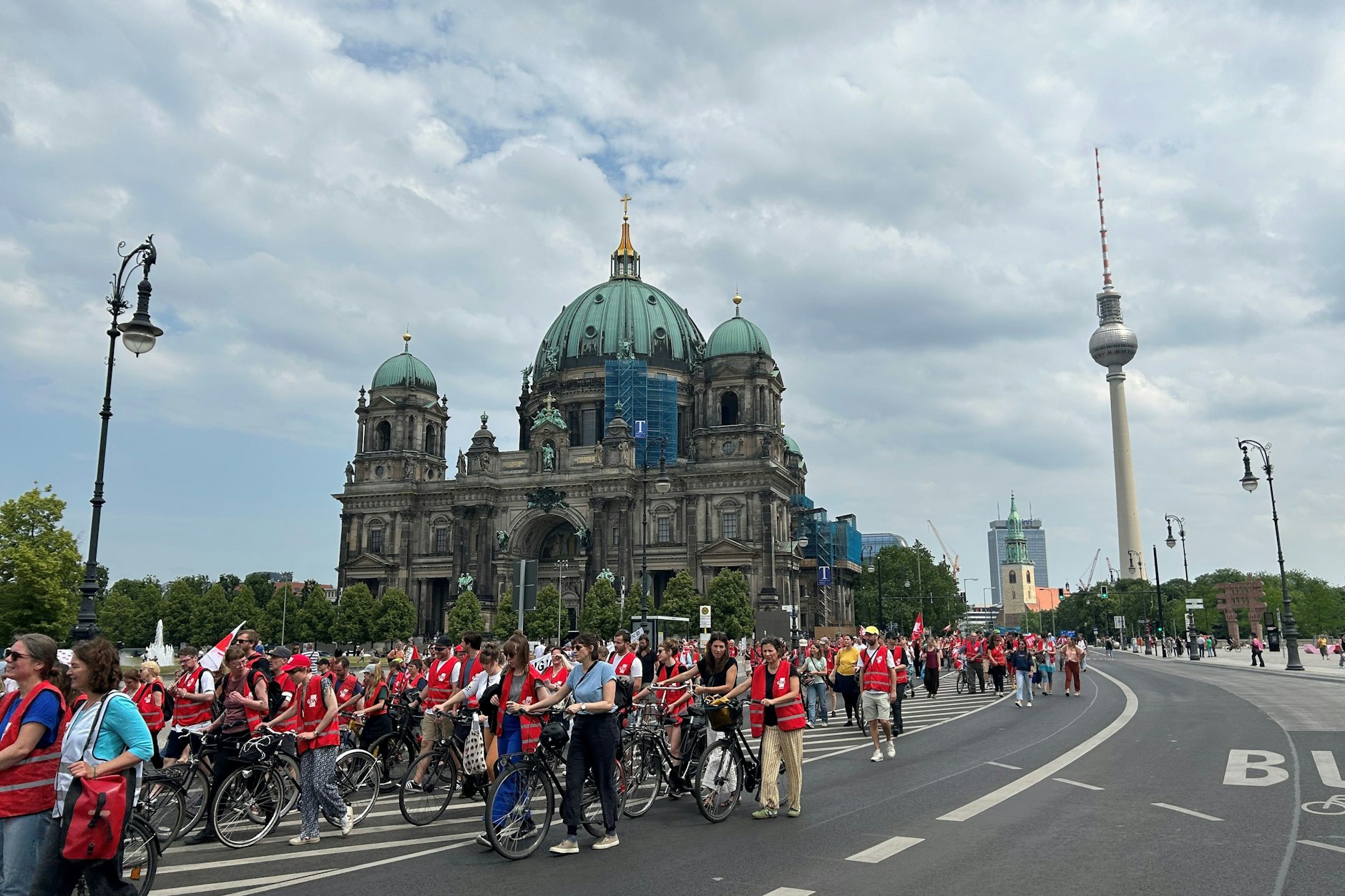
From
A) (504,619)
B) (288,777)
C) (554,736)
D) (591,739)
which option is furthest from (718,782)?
(504,619)

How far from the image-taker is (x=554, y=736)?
9.52 meters

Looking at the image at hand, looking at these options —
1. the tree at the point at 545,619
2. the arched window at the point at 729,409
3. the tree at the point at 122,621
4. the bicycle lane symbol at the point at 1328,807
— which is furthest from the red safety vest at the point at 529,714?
the tree at the point at 122,621

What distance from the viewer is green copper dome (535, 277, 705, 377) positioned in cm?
9362

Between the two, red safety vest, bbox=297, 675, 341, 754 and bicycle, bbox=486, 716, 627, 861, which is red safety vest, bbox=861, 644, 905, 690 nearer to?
bicycle, bbox=486, 716, 627, 861

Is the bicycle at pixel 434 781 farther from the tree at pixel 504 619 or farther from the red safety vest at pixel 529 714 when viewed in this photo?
the tree at pixel 504 619

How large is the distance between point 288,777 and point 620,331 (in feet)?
278

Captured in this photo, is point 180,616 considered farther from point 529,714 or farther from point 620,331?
point 529,714

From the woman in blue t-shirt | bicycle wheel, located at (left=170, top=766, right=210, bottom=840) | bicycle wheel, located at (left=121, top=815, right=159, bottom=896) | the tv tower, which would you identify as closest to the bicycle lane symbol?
the woman in blue t-shirt

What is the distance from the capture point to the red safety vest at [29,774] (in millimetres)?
5688

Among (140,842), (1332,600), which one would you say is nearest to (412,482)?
(140,842)

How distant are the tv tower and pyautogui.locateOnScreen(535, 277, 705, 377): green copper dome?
282 feet

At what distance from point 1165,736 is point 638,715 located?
33.0ft

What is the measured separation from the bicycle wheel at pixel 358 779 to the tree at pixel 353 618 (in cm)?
6951

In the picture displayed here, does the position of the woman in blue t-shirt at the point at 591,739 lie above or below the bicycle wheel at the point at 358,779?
above
